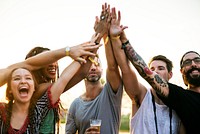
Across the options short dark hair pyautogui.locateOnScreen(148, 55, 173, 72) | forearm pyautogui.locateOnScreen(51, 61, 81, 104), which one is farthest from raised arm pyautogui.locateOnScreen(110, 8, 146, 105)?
forearm pyautogui.locateOnScreen(51, 61, 81, 104)

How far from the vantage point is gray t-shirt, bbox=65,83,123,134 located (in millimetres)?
4551

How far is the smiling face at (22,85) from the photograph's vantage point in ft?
12.3

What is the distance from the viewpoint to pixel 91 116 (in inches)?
186

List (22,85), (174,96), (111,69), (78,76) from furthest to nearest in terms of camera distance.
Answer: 1. (111,69)
2. (174,96)
3. (78,76)
4. (22,85)

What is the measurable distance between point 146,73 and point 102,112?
2.77 ft

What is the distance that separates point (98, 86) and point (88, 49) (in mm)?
1072

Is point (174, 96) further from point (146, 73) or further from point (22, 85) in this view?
point (22, 85)

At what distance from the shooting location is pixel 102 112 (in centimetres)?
457

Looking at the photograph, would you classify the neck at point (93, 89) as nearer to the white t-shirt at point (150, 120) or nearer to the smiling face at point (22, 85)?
the white t-shirt at point (150, 120)

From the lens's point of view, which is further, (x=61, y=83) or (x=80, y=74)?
(x=80, y=74)

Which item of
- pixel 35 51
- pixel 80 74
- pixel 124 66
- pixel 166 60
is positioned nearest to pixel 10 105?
pixel 35 51

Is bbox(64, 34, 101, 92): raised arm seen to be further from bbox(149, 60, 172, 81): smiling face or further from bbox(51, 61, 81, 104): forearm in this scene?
bbox(149, 60, 172, 81): smiling face

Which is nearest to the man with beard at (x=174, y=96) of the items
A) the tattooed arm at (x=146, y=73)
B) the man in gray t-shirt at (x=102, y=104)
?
the tattooed arm at (x=146, y=73)

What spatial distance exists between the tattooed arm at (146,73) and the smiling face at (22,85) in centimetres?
153
